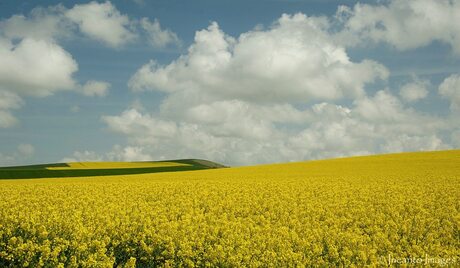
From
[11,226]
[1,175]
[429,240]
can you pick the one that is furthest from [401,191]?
[1,175]

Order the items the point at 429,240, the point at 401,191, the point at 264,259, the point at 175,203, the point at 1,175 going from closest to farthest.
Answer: the point at 264,259
the point at 429,240
the point at 175,203
the point at 401,191
the point at 1,175

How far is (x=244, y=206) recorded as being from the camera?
55.3 ft

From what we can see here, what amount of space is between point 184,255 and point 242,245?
1385mm

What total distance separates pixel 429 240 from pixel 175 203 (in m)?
10.9

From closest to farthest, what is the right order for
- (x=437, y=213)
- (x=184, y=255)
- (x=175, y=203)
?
(x=184, y=255)
(x=437, y=213)
(x=175, y=203)

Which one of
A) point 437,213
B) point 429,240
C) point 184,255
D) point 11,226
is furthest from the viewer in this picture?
point 437,213

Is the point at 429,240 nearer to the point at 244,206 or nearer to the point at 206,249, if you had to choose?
the point at 206,249

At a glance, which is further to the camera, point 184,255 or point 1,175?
point 1,175

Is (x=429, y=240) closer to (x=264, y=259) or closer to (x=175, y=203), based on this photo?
(x=264, y=259)

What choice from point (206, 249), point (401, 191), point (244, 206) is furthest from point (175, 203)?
point (401, 191)

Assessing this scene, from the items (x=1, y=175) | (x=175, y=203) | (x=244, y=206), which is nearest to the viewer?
(x=244, y=206)

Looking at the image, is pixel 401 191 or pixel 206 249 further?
pixel 401 191

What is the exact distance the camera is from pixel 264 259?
8.35m

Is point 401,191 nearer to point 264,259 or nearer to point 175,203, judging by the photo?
point 175,203
